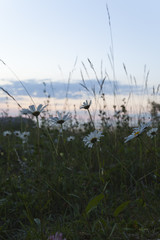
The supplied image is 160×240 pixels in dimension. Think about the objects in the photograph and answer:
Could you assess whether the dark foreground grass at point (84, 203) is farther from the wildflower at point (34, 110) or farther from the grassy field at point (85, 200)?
the wildflower at point (34, 110)

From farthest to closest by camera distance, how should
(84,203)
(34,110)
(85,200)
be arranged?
1. (85,200)
2. (84,203)
3. (34,110)

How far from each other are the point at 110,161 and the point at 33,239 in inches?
60.3

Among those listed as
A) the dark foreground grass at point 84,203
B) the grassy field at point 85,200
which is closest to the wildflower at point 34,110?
the grassy field at point 85,200

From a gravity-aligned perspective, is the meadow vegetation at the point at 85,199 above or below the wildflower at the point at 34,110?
below

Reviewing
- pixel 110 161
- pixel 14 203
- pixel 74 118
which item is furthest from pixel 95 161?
pixel 74 118

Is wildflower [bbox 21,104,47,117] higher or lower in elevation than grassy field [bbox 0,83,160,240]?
higher

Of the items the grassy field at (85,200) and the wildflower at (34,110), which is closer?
the grassy field at (85,200)

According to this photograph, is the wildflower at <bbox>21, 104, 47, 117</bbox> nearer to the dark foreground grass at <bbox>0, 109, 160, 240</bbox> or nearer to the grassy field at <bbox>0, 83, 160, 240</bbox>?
the grassy field at <bbox>0, 83, 160, 240</bbox>

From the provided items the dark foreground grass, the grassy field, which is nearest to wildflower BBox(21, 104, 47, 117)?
the grassy field

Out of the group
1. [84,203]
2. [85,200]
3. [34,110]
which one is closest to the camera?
[34,110]

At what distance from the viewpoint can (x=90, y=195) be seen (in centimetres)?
209

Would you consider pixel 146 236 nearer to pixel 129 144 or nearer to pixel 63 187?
pixel 63 187

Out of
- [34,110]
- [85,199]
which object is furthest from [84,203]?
[34,110]

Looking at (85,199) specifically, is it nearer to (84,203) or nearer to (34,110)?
(84,203)
